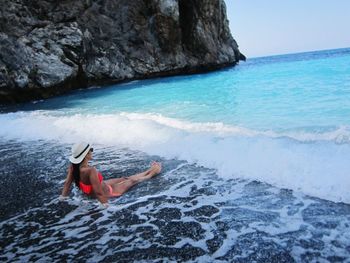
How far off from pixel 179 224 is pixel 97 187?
1.42 metres

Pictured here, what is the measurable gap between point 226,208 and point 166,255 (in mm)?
1235

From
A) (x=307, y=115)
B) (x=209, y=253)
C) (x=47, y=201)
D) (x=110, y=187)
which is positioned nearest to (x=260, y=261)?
(x=209, y=253)

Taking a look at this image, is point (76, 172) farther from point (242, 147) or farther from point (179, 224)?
point (242, 147)

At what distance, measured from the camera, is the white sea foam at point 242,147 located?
4.92 metres

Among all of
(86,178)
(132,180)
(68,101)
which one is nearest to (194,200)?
(132,180)

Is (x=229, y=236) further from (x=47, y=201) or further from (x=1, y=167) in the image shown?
(x=1, y=167)

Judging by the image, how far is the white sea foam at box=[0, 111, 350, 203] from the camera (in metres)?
4.92

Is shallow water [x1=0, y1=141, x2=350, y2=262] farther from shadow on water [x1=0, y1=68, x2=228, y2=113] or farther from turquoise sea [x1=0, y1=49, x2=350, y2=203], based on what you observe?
shadow on water [x1=0, y1=68, x2=228, y2=113]

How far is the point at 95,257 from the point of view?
3426 millimetres

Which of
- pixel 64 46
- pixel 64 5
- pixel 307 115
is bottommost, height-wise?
pixel 307 115

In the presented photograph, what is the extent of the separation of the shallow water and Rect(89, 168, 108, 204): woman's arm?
0.13m

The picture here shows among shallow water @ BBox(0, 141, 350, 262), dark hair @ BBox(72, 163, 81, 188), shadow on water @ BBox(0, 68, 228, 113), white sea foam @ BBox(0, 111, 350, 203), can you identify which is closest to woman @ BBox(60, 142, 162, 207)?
dark hair @ BBox(72, 163, 81, 188)

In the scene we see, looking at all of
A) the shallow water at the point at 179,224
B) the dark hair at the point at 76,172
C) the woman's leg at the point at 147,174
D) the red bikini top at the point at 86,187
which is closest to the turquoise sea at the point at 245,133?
the shallow water at the point at 179,224

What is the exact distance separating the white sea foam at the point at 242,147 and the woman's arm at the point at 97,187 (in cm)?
198
